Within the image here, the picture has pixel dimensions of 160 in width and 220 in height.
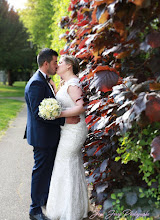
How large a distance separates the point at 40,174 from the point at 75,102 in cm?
108

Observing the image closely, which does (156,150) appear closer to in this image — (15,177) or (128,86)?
(128,86)

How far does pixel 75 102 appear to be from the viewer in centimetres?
371

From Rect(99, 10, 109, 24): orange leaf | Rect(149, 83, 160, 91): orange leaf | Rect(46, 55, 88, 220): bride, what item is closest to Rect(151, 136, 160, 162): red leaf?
Rect(149, 83, 160, 91): orange leaf

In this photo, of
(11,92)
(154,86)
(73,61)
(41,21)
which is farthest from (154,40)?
(11,92)

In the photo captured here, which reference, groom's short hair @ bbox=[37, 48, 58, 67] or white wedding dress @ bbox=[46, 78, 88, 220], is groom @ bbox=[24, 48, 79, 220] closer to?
groom's short hair @ bbox=[37, 48, 58, 67]

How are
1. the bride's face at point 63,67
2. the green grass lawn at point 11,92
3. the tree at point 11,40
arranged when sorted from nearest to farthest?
the bride's face at point 63,67 < the green grass lawn at point 11,92 < the tree at point 11,40

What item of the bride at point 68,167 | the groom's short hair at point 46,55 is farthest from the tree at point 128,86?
the groom's short hair at point 46,55

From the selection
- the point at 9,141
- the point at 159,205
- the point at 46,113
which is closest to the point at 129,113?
the point at 159,205

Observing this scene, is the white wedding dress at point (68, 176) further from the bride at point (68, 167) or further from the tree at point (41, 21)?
the tree at point (41, 21)

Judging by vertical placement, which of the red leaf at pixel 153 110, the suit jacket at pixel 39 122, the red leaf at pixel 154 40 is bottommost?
the suit jacket at pixel 39 122

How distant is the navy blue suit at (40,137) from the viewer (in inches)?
148

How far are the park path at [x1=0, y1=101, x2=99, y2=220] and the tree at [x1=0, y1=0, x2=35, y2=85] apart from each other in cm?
2817

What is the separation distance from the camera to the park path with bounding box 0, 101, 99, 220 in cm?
416

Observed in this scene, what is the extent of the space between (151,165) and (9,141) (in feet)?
22.8
